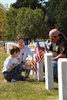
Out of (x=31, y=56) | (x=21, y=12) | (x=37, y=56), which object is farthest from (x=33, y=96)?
(x=21, y=12)

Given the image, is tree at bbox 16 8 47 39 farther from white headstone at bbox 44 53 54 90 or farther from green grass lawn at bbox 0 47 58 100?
white headstone at bbox 44 53 54 90

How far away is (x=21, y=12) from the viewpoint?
6366cm

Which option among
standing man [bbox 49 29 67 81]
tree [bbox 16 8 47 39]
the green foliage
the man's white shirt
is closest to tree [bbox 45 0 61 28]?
the green foliage

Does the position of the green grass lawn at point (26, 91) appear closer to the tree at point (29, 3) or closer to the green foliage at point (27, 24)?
the green foliage at point (27, 24)

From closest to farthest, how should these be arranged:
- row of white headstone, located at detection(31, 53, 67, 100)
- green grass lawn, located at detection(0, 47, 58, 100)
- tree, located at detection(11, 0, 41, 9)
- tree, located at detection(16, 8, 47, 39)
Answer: row of white headstone, located at detection(31, 53, 67, 100) < green grass lawn, located at detection(0, 47, 58, 100) < tree, located at detection(16, 8, 47, 39) < tree, located at detection(11, 0, 41, 9)

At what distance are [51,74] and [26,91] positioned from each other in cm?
77

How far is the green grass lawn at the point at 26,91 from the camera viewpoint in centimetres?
712

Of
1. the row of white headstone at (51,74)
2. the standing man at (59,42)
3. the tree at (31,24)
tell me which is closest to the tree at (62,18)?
the tree at (31,24)

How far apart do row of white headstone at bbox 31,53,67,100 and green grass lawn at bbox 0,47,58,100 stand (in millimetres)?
243

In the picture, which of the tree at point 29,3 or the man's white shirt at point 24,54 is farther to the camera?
the tree at point 29,3

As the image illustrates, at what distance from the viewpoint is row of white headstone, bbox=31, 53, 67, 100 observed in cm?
639

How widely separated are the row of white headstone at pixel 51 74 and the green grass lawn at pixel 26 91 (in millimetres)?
243

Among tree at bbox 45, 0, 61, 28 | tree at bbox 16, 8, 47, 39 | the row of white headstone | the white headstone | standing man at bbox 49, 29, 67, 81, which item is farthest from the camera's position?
tree at bbox 45, 0, 61, 28

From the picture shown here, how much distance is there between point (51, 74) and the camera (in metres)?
8.08
